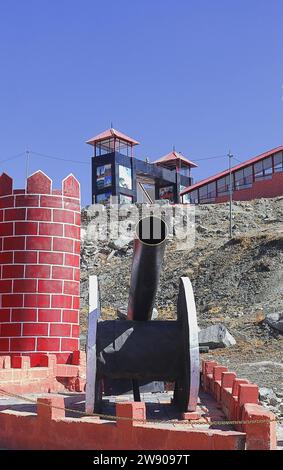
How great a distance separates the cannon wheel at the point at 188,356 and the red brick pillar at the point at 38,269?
4092mm

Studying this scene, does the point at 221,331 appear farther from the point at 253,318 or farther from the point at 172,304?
the point at 172,304

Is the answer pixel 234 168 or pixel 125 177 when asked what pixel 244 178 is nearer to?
pixel 234 168

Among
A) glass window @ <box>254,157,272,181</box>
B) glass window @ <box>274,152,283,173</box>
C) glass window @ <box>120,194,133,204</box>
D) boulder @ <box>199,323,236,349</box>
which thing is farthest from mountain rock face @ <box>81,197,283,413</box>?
glass window @ <box>120,194,133,204</box>

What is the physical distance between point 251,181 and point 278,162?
2.45 meters

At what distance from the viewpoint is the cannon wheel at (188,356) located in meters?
6.41

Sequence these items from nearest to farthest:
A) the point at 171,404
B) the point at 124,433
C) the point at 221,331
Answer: the point at 124,433 < the point at 171,404 < the point at 221,331

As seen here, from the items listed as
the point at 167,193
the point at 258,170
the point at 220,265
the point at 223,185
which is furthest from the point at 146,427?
the point at 167,193

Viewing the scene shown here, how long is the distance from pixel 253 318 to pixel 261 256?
6.49m

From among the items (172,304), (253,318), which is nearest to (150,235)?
(253,318)

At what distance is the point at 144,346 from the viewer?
6.67 metres

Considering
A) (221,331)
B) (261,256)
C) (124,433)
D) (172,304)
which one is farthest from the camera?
(261,256)

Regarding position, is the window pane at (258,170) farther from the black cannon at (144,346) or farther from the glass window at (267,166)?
the black cannon at (144,346)

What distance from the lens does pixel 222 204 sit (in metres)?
39.2

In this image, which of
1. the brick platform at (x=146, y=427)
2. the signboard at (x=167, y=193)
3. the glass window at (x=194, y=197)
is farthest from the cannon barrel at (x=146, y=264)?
the signboard at (x=167, y=193)
